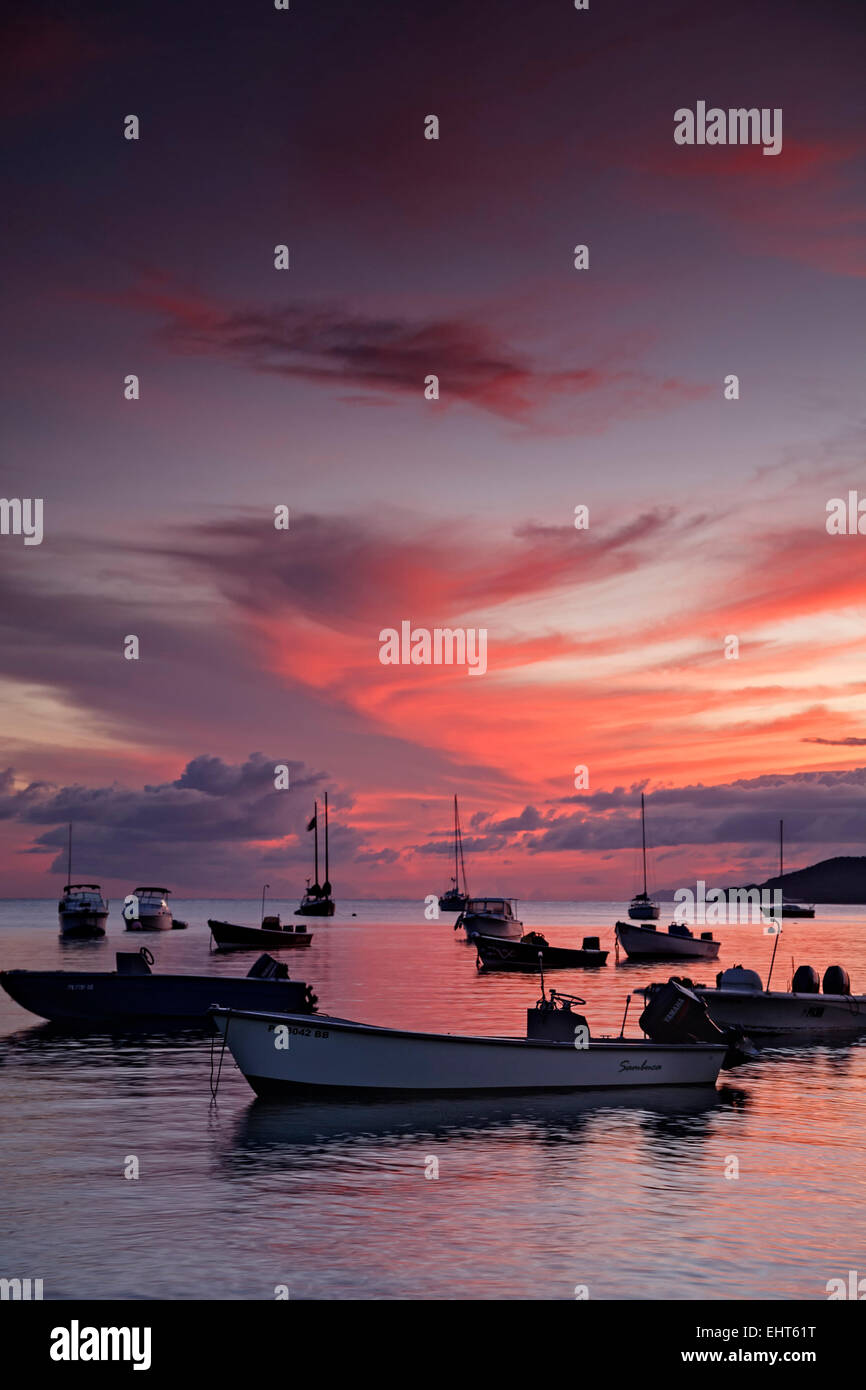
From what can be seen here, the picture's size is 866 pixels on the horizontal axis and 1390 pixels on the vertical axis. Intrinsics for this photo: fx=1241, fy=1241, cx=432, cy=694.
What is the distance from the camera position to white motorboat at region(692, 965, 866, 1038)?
41.9 metres

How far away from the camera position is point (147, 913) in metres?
153

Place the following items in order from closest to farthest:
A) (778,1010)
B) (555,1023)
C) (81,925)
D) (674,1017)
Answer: (555,1023)
(674,1017)
(778,1010)
(81,925)

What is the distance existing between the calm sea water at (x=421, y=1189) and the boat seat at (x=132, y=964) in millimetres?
6840

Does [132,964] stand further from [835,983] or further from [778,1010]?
[835,983]

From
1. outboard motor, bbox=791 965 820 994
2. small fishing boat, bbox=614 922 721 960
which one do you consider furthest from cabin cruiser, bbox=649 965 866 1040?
small fishing boat, bbox=614 922 721 960

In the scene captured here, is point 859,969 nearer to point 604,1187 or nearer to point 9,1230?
point 604,1187

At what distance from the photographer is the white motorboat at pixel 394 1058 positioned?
2709 centimetres

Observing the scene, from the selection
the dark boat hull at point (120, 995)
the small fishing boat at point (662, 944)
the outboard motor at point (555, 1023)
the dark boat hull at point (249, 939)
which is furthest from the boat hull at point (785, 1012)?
the dark boat hull at point (249, 939)

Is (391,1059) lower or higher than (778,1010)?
higher

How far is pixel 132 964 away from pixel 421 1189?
85.9ft

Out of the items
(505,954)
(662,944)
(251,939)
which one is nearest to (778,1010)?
(505,954)

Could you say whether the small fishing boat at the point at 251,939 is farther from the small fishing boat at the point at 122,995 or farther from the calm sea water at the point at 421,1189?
the calm sea water at the point at 421,1189

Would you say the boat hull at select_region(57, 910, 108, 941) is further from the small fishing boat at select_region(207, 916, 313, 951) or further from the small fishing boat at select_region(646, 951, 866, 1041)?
the small fishing boat at select_region(646, 951, 866, 1041)

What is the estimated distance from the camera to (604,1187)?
827 inches
